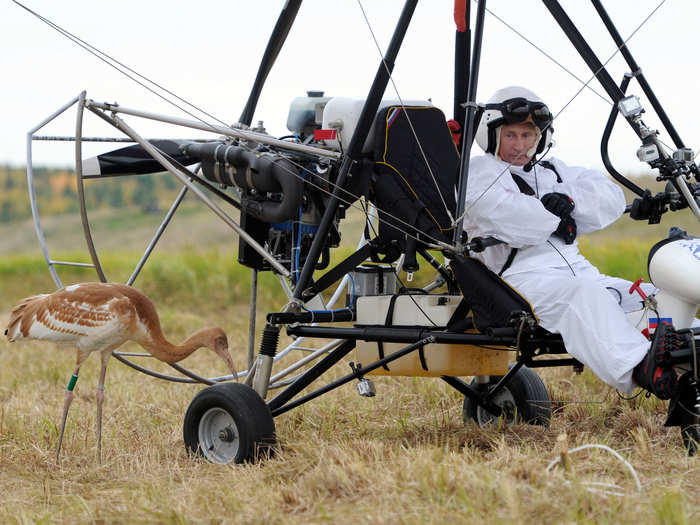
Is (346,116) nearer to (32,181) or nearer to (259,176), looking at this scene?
(259,176)

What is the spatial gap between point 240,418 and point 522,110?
2.36 metres

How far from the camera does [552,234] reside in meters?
5.21

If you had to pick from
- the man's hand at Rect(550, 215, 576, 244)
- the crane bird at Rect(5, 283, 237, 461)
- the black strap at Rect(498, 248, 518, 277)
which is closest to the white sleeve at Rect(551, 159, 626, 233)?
the man's hand at Rect(550, 215, 576, 244)

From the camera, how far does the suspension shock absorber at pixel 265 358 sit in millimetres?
5414

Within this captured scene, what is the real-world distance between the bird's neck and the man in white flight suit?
2206 mm

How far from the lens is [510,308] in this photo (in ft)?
15.6

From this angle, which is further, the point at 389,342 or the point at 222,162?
the point at 222,162

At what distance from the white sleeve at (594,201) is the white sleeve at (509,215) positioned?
432 mm

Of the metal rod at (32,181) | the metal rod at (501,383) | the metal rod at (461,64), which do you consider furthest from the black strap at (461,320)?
the metal rod at (32,181)

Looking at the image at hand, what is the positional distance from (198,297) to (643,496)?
12.0m

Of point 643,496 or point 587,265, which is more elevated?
point 587,265

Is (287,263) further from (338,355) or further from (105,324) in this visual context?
(105,324)

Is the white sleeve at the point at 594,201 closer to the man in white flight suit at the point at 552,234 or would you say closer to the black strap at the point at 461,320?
the man in white flight suit at the point at 552,234

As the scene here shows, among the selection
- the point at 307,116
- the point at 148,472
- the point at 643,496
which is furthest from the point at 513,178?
the point at 148,472
